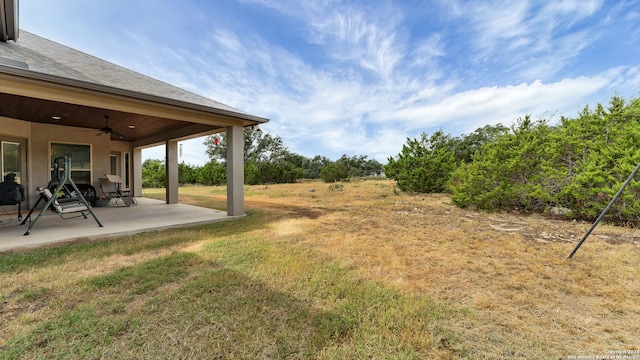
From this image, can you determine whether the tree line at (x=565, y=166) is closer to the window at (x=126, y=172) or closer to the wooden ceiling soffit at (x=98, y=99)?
the wooden ceiling soffit at (x=98, y=99)

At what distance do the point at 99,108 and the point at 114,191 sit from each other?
4.64m

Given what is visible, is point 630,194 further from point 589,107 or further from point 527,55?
point 527,55

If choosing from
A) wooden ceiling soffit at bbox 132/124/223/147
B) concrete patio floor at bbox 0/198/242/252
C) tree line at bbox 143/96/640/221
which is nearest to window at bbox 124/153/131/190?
wooden ceiling soffit at bbox 132/124/223/147

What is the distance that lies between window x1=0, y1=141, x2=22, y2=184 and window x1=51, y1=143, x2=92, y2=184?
0.91 metres

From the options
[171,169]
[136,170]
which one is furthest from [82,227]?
[136,170]

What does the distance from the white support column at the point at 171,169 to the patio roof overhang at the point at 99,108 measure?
31 centimetres

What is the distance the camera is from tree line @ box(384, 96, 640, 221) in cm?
498

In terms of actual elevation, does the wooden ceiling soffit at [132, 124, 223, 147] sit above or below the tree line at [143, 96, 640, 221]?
above

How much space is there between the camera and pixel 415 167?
42.2 ft

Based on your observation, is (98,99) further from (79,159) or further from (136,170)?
(136,170)

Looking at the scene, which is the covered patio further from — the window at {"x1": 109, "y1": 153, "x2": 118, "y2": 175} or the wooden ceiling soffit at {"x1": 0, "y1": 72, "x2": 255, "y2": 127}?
the window at {"x1": 109, "y1": 153, "x2": 118, "y2": 175}

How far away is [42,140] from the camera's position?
7.24m

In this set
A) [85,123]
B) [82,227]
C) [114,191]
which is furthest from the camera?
[114,191]

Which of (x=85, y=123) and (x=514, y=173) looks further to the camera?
(x=85, y=123)
